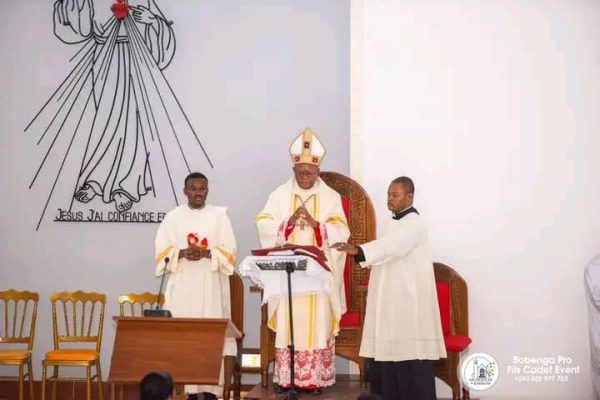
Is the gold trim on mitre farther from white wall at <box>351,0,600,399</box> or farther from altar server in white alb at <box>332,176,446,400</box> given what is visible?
altar server in white alb at <box>332,176,446,400</box>

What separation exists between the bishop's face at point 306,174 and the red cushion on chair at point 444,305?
1.54 meters

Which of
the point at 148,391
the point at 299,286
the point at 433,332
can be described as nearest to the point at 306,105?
the point at 299,286

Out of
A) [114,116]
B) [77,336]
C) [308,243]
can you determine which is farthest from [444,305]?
[114,116]

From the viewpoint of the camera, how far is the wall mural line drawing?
9039 mm

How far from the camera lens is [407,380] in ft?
21.7

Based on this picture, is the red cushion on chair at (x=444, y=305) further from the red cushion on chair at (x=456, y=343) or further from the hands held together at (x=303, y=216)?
the hands held together at (x=303, y=216)

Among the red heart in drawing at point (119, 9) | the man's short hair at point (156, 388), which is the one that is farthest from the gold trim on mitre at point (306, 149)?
the man's short hair at point (156, 388)

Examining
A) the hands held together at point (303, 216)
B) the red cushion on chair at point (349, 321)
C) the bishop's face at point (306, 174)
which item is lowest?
the red cushion on chair at point (349, 321)

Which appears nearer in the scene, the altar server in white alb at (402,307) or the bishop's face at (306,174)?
the altar server in white alb at (402,307)

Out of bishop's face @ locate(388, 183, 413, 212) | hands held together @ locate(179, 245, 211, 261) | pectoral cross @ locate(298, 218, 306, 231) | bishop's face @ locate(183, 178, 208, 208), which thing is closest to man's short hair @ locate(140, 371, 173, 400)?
bishop's face @ locate(388, 183, 413, 212)

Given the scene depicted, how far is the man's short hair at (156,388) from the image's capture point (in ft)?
11.6

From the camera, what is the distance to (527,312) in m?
8.18

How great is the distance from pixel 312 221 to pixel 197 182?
1.20 m

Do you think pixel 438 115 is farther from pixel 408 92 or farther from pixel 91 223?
pixel 91 223
